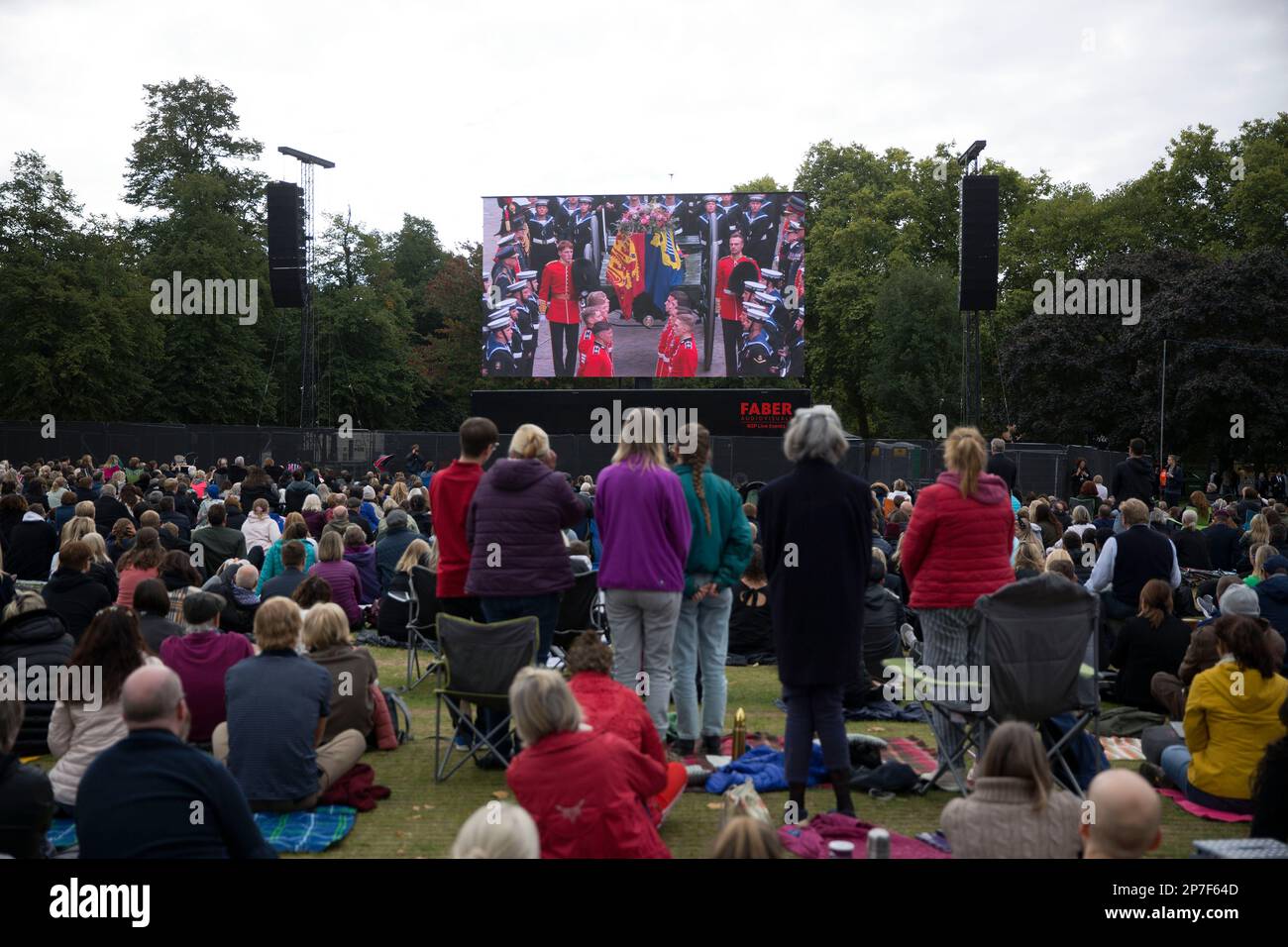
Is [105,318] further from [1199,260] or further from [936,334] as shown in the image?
[1199,260]

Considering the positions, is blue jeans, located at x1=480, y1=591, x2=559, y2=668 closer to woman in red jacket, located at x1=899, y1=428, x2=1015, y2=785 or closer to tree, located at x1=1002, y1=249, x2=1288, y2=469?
woman in red jacket, located at x1=899, y1=428, x2=1015, y2=785

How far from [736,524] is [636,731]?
1.89 meters

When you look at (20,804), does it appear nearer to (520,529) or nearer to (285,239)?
(520,529)

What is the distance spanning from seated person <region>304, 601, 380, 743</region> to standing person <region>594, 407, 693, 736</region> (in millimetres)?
1405

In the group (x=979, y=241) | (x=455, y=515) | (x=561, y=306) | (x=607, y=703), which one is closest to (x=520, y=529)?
(x=455, y=515)

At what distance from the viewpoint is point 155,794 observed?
3596 millimetres

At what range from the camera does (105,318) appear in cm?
3597

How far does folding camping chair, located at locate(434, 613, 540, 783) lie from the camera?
19.4 ft

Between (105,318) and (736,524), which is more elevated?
(105,318)

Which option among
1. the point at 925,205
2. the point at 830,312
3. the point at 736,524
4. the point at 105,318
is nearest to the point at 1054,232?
the point at 925,205

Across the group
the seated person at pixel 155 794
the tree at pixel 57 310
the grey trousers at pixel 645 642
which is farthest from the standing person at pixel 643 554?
the tree at pixel 57 310

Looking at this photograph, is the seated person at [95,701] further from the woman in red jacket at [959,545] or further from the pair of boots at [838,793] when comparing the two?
the woman in red jacket at [959,545]

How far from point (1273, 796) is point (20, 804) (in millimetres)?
Result: 4594

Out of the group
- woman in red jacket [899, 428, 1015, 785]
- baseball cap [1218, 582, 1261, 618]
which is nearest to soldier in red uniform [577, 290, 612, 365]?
baseball cap [1218, 582, 1261, 618]
